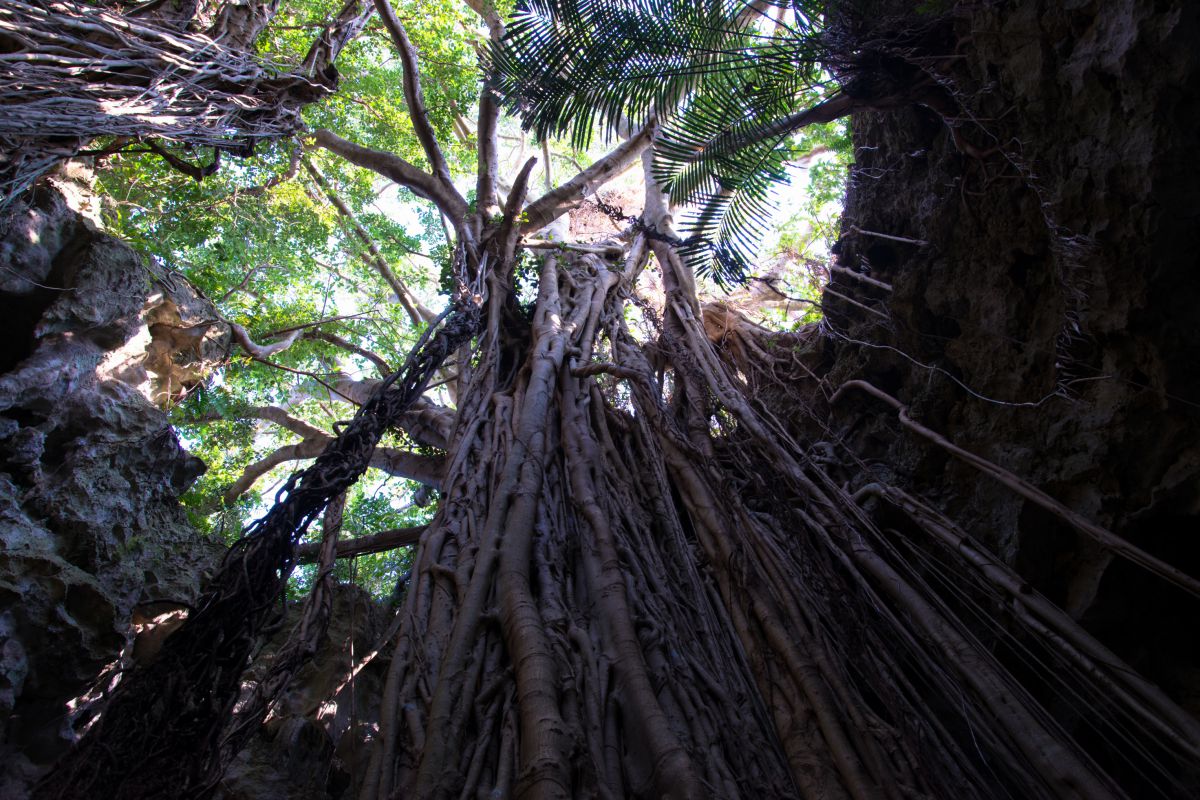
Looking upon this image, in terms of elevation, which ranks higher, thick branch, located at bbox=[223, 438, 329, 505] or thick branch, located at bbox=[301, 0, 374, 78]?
thick branch, located at bbox=[301, 0, 374, 78]

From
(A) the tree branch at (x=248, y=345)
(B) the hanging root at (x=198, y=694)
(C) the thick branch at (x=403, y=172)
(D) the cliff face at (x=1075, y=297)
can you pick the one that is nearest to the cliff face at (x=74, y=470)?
(A) the tree branch at (x=248, y=345)

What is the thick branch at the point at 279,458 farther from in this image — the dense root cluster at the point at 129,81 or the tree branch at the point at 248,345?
the dense root cluster at the point at 129,81

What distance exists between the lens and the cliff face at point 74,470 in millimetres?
Result: 1740

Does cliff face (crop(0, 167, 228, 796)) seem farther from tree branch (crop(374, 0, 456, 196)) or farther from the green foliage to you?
the green foliage

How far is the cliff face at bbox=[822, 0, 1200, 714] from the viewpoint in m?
1.45

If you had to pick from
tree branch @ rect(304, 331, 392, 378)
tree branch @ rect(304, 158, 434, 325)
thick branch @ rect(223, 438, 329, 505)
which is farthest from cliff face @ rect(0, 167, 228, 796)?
tree branch @ rect(304, 158, 434, 325)

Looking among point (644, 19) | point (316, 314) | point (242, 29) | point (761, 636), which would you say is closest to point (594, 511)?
point (761, 636)

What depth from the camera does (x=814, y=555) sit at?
181cm

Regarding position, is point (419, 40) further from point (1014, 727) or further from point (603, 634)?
point (1014, 727)

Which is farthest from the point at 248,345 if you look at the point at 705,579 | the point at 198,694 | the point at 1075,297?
the point at 1075,297

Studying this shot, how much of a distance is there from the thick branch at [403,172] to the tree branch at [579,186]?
454 mm

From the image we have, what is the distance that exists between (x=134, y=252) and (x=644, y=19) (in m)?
2.27

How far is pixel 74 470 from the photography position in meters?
2.05

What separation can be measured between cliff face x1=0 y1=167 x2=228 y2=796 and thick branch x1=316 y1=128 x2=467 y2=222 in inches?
63.5
